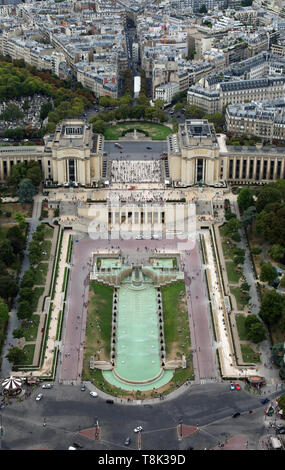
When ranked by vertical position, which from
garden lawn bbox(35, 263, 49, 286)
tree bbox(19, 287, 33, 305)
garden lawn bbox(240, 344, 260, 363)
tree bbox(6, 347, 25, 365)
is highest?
garden lawn bbox(35, 263, 49, 286)

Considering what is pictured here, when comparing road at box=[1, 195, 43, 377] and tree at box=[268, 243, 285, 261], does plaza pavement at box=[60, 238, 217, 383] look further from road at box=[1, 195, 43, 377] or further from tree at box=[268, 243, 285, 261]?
tree at box=[268, 243, 285, 261]

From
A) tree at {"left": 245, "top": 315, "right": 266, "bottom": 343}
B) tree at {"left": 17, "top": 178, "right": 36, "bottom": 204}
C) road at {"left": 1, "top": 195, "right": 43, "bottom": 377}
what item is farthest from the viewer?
tree at {"left": 17, "top": 178, "right": 36, "bottom": 204}

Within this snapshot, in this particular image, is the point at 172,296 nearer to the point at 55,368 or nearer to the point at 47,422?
the point at 55,368

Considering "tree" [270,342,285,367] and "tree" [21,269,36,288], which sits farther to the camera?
"tree" [21,269,36,288]

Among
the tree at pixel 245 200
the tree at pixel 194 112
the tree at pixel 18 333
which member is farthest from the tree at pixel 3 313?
the tree at pixel 194 112

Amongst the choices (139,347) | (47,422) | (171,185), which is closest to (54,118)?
(171,185)

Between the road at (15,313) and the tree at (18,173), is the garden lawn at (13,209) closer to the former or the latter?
the road at (15,313)

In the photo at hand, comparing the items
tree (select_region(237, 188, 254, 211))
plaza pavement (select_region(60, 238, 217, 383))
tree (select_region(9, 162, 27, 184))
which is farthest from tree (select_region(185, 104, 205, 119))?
plaza pavement (select_region(60, 238, 217, 383))
